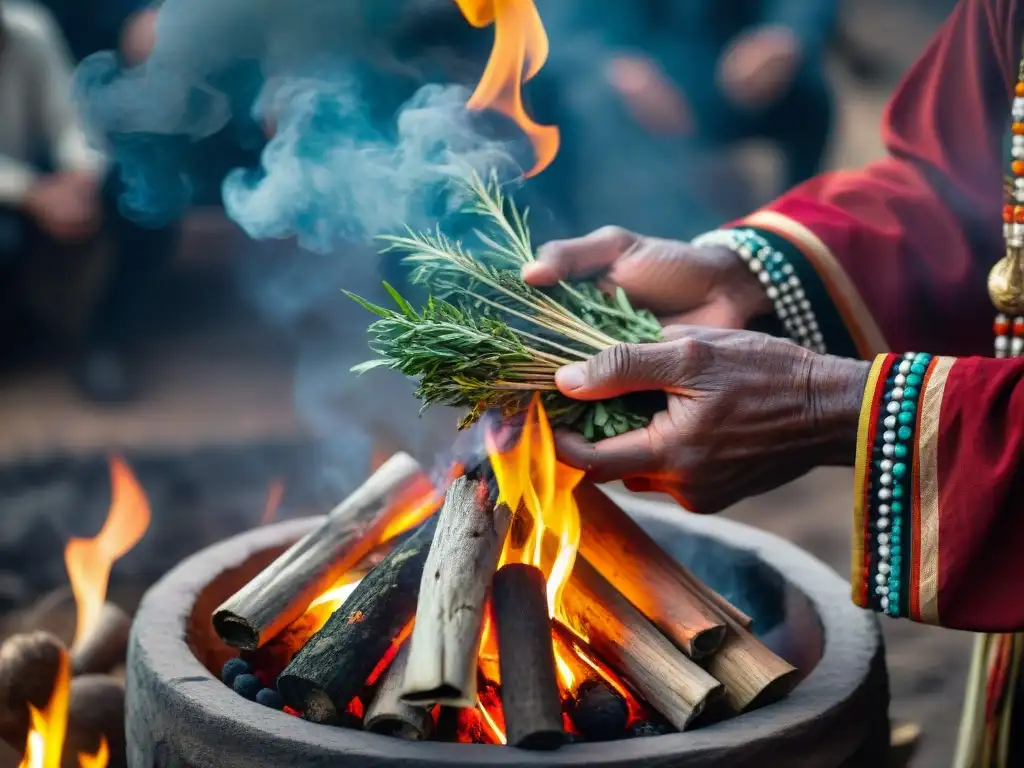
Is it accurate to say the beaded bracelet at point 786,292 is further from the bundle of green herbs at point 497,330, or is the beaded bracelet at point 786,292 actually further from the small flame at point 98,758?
the small flame at point 98,758

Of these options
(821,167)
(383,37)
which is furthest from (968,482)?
(821,167)

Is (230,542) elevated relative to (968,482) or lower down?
lower down

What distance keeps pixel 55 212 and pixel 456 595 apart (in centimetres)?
596

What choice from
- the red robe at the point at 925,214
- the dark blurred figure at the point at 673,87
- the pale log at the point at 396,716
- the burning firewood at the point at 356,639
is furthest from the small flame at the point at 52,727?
the dark blurred figure at the point at 673,87

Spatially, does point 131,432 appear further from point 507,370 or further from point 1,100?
point 507,370

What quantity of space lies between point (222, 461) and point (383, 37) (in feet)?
7.54

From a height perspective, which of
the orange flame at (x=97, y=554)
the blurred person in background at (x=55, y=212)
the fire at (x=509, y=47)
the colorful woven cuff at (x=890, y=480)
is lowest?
the blurred person in background at (x=55, y=212)

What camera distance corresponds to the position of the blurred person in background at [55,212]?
22.7 ft

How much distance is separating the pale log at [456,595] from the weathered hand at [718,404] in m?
0.20

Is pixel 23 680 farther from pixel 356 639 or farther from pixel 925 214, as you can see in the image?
pixel 925 214

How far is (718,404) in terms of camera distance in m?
1.97

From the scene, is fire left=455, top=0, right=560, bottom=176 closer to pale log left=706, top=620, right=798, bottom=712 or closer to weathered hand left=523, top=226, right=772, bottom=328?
weathered hand left=523, top=226, right=772, bottom=328

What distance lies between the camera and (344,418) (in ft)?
17.4

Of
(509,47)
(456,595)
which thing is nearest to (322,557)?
(456,595)
